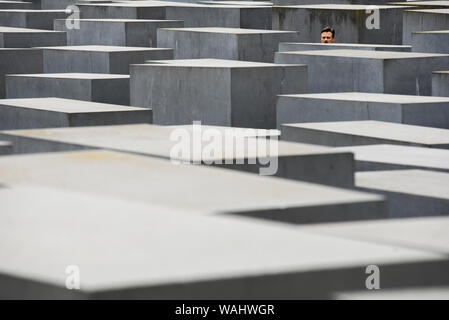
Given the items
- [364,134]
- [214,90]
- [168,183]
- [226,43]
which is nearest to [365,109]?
[364,134]

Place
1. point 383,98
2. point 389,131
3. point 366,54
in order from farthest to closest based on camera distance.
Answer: point 366,54
point 383,98
point 389,131

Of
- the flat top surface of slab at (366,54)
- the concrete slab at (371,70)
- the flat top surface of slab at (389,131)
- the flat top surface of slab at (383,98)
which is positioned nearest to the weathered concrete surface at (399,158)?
the flat top surface of slab at (389,131)

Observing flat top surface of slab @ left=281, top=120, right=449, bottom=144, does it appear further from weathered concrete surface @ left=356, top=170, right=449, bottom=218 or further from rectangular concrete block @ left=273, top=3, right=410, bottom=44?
rectangular concrete block @ left=273, top=3, right=410, bottom=44

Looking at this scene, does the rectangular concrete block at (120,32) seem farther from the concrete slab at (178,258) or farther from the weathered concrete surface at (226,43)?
the concrete slab at (178,258)

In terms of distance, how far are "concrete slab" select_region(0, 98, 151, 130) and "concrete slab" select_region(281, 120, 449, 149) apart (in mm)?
1553

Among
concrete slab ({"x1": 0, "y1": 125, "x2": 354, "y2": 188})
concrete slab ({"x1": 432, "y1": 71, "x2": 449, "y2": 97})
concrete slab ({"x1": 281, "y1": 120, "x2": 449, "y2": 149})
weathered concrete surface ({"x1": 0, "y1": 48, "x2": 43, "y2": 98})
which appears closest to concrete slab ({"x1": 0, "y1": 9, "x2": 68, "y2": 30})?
weathered concrete surface ({"x1": 0, "y1": 48, "x2": 43, "y2": 98})

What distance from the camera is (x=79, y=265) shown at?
3445 mm

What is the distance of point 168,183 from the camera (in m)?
4.85

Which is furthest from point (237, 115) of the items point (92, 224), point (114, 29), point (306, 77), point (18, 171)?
point (92, 224)

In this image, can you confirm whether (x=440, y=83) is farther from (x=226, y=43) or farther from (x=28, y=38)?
(x=28, y=38)

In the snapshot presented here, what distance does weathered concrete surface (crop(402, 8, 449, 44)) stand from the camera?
1680 cm

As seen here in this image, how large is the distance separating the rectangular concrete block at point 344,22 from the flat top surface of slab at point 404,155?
9.30m

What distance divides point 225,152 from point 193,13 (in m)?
14.5
